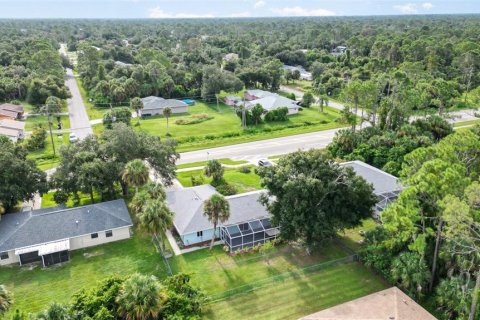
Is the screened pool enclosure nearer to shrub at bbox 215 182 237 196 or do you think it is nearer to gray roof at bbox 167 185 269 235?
gray roof at bbox 167 185 269 235

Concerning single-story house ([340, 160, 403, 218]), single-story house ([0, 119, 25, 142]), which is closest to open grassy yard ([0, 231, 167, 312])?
single-story house ([340, 160, 403, 218])

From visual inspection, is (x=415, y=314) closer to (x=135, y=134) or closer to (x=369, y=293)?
(x=369, y=293)

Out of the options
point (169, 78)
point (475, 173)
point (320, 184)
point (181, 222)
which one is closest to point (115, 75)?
point (169, 78)

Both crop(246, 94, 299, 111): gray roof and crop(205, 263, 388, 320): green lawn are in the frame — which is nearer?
crop(205, 263, 388, 320): green lawn

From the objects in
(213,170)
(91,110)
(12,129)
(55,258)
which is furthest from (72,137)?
(55,258)

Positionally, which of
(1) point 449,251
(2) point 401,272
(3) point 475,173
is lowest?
(2) point 401,272

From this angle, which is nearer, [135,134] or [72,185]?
[72,185]

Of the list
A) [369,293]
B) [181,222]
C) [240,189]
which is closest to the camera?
[369,293]

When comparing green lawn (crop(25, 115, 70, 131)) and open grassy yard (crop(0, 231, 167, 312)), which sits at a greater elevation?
green lawn (crop(25, 115, 70, 131))
